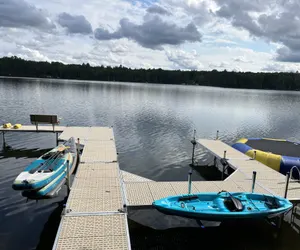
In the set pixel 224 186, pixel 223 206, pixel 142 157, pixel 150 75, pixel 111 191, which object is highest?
pixel 150 75

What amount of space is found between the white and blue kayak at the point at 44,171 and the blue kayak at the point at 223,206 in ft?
14.8

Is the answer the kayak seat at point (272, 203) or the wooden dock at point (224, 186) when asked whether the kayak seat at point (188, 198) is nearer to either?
the wooden dock at point (224, 186)

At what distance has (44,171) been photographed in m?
10.6

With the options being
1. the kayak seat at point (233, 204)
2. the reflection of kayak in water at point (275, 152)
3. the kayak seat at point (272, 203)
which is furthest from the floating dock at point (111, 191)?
the kayak seat at point (233, 204)

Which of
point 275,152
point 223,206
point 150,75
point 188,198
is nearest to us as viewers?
point 223,206

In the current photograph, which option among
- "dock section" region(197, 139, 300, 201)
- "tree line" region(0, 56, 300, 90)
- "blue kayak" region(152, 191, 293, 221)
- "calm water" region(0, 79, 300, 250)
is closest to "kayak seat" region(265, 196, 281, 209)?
"blue kayak" region(152, 191, 293, 221)

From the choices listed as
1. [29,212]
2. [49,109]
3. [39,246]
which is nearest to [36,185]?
[29,212]

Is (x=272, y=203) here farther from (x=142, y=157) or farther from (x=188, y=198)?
(x=142, y=157)

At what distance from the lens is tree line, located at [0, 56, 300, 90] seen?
125438 mm

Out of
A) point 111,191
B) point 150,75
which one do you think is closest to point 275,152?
point 111,191

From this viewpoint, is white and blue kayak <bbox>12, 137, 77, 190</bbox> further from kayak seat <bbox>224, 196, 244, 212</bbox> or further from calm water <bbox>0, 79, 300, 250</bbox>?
kayak seat <bbox>224, 196, 244, 212</bbox>

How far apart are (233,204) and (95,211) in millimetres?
4447

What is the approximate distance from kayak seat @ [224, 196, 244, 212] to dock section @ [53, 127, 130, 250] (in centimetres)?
346

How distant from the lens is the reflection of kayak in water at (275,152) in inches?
555
